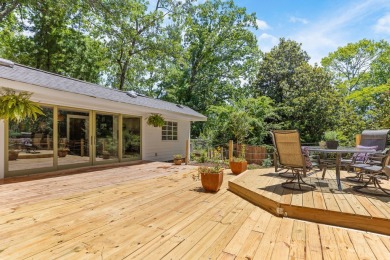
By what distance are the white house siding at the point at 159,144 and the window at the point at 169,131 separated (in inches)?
7.9

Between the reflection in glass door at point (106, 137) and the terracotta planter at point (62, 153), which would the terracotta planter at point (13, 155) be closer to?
the terracotta planter at point (62, 153)

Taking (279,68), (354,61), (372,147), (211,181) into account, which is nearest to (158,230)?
(211,181)

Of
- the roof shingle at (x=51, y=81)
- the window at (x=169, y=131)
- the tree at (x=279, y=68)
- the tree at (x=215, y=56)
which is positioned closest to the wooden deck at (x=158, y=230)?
the roof shingle at (x=51, y=81)

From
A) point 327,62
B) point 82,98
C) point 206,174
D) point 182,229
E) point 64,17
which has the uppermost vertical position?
point 64,17

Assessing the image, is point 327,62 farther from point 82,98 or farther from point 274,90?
point 82,98

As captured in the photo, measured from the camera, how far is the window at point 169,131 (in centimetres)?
1098

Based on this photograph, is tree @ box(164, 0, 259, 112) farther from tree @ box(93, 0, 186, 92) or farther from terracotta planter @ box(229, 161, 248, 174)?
terracotta planter @ box(229, 161, 248, 174)

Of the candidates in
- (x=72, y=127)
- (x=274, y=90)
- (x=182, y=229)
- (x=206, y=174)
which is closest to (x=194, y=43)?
(x=274, y=90)

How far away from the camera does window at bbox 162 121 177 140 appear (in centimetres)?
1098

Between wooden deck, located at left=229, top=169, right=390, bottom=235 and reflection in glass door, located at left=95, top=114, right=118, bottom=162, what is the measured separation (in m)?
5.21

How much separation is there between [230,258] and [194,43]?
19.2 metres

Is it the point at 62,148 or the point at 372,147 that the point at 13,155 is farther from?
the point at 372,147

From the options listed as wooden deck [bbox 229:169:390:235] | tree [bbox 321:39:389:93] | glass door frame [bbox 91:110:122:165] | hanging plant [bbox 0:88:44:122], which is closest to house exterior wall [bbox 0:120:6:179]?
hanging plant [bbox 0:88:44:122]

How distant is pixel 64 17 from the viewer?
595 inches
